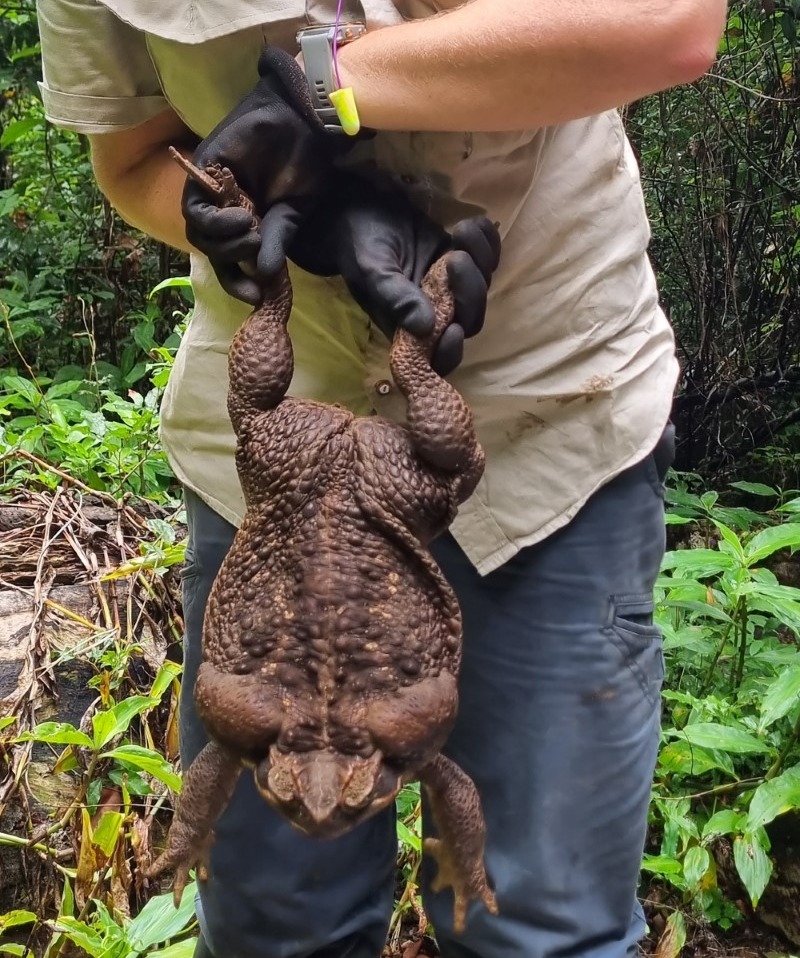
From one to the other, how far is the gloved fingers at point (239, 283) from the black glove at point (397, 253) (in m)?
0.12

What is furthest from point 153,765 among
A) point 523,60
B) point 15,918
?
point 523,60

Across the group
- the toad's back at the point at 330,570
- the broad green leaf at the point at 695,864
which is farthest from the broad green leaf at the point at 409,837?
the toad's back at the point at 330,570

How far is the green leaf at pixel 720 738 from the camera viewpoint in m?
2.20

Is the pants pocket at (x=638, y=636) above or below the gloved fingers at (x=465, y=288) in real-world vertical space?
below

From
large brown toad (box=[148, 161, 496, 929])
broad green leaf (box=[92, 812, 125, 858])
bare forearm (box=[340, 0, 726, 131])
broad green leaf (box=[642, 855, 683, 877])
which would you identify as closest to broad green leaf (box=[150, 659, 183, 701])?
broad green leaf (box=[92, 812, 125, 858])

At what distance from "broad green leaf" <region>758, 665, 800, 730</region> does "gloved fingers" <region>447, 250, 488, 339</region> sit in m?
1.36

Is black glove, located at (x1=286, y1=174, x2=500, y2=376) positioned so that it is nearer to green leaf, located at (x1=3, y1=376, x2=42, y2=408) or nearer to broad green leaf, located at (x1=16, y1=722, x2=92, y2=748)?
broad green leaf, located at (x1=16, y1=722, x2=92, y2=748)

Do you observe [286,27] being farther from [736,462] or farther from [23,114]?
[23,114]

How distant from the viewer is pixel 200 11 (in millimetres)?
1261

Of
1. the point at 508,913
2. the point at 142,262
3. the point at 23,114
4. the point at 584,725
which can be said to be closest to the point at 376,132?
the point at 584,725

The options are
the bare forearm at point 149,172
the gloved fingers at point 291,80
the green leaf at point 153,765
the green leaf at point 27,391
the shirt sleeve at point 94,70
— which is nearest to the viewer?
the gloved fingers at point 291,80

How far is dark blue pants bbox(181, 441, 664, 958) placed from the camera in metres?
1.45

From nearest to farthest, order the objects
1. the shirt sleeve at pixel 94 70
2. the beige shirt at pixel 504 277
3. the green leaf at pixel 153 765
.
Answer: the beige shirt at pixel 504 277, the shirt sleeve at pixel 94 70, the green leaf at pixel 153 765

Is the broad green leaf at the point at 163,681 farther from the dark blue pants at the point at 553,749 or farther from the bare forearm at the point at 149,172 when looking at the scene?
the bare forearm at the point at 149,172
